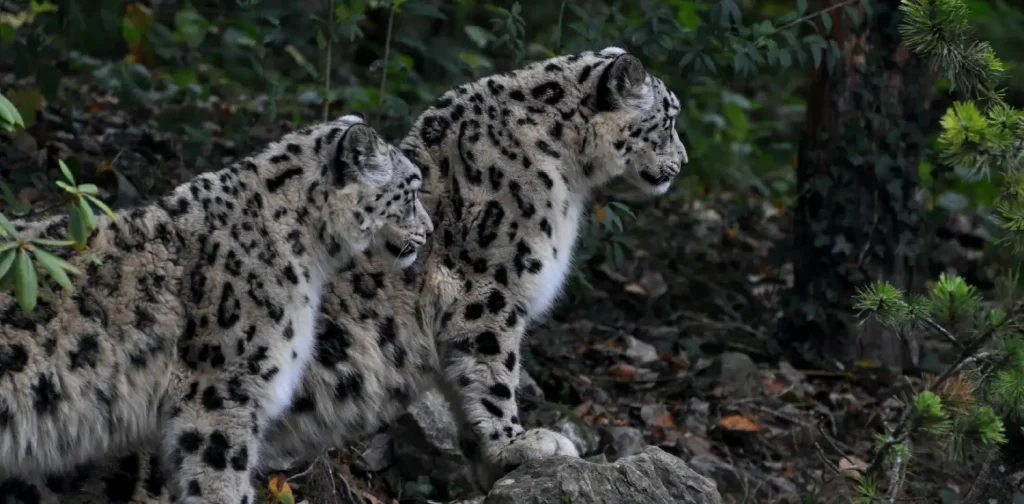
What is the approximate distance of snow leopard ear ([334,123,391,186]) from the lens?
16.7ft

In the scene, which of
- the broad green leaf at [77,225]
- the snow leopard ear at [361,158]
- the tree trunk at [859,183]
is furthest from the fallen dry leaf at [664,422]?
the broad green leaf at [77,225]

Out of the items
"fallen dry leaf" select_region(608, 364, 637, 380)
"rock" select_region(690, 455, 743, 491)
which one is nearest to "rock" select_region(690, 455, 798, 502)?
"rock" select_region(690, 455, 743, 491)

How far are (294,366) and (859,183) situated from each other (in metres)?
4.36

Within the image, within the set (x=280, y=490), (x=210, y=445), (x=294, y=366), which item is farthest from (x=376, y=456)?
(x=210, y=445)

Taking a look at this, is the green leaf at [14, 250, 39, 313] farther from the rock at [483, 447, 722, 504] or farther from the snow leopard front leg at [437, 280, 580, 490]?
the snow leopard front leg at [437, 280, 580, 490]

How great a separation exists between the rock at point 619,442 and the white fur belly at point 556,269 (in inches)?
46.5

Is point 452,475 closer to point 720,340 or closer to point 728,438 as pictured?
point 728,438

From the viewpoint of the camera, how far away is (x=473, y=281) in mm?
5438

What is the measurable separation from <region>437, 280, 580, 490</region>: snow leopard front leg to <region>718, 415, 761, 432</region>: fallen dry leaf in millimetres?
2126

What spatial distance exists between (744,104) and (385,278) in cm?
585

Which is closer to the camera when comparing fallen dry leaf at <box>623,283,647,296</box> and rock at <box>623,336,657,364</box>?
rock at <box>623,336,657,364</box>

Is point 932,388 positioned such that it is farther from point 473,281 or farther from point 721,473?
point 721,473

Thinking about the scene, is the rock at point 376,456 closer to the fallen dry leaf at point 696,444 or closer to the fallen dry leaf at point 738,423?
the fallen dry leaf at point 696,444

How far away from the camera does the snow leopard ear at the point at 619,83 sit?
5.75 meters
